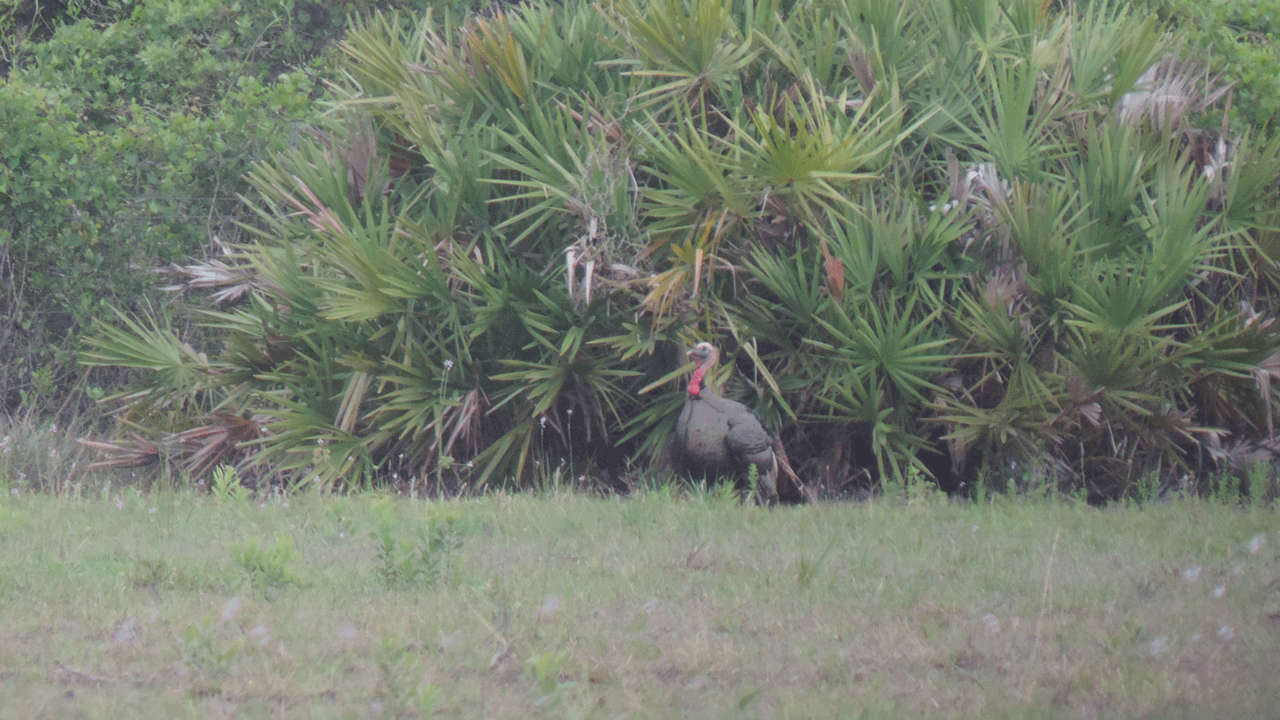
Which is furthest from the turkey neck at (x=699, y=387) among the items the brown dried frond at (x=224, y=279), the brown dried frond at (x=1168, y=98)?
the brown dried frond at (x=224, y=279)

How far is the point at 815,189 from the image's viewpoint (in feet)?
24.3

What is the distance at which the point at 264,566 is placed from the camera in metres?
4.54

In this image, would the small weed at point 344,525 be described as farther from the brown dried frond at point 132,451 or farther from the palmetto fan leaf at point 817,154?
the brown dried frond at point 132,451

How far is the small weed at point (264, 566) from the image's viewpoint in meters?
4.54

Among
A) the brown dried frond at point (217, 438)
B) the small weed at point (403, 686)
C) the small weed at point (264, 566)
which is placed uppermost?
the small weed at point (403, 686)

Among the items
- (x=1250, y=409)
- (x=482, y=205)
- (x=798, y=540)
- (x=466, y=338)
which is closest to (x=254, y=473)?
(x=466, y=338)

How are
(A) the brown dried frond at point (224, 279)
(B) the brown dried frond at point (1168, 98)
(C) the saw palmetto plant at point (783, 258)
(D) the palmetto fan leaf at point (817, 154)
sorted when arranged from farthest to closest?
(A) the brown dried frond at point (224, 279), (B) the brown dried frond at point (1168, 98), (C) the saw palmetto plant at point (783, 258), (D) the palmetto fan leaf at point (817, 154)

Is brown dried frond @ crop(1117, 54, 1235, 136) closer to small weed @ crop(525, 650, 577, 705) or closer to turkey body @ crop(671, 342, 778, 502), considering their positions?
turkey body @ crop(671, 342, 778, 502)

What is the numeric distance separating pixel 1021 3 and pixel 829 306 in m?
2.58

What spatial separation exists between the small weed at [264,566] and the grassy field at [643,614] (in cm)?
1

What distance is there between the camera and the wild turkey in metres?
7.18

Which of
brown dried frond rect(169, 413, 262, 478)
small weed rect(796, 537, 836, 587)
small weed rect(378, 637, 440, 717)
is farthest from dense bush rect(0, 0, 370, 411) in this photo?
small weed rect(378, 637, 440, 717)

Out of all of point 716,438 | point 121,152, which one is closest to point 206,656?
point 716,438

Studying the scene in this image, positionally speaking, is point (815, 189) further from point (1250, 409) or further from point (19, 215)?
point (19, 215)
